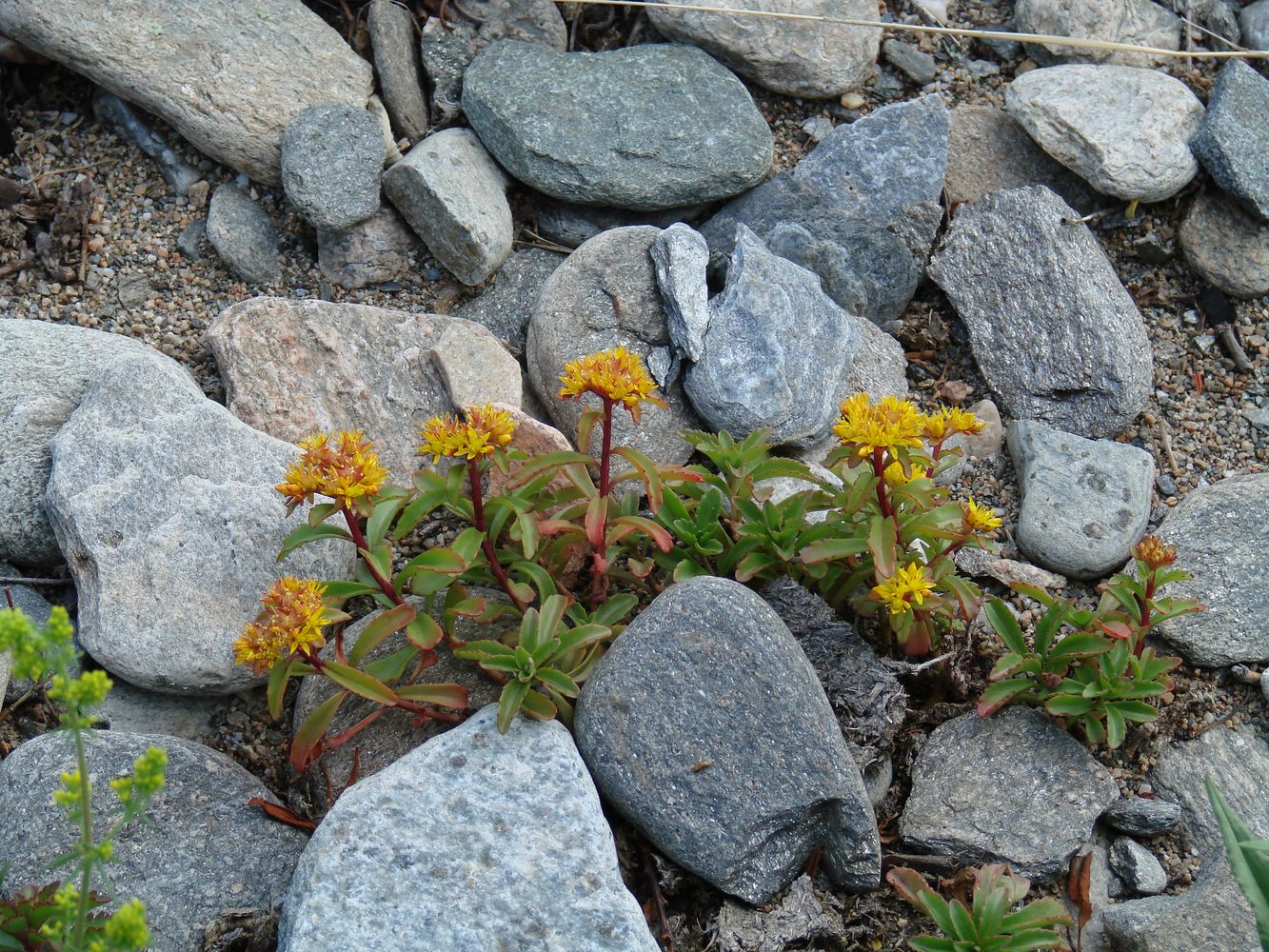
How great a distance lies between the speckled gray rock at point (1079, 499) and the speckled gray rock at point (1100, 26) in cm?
160

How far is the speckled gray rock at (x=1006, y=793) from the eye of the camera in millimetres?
2930

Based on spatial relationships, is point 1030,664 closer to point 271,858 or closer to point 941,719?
point 941,719

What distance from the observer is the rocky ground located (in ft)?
9.65

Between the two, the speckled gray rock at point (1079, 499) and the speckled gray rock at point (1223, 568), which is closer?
the speckled gray rock at point (1223, 568)

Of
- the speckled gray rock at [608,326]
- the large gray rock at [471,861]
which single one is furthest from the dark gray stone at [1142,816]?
the speckled gray rock at [608,326]

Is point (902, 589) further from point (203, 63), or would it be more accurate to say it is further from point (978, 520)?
point (203, 63)

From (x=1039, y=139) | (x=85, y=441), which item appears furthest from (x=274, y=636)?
(x=1039, y=139)

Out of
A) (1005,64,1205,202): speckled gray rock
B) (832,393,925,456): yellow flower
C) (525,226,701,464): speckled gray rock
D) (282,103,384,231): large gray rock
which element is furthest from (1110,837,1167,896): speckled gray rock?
(282,103,384,231): large gray rock

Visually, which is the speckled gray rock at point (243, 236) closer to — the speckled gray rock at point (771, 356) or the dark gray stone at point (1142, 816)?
the speckled gray rock at point (771, 356)

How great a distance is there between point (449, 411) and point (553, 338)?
15.2 inches

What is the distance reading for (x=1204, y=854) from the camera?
9.98 ft

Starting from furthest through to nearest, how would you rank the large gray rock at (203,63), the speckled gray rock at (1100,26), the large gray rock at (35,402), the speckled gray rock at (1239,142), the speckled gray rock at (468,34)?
1. the speckled gray rock at (1100,26)
2. the speckled gray rock at (468,34)
3. the speckled gray rock at (1239,142)
4. the large gray rock at (203,63)
5. the large gray rock at (35,402)

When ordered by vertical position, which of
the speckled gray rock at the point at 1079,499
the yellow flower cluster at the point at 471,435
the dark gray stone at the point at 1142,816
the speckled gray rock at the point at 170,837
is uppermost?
the yellow flower cluster at the point at 471,435

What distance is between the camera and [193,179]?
4.04 meters
